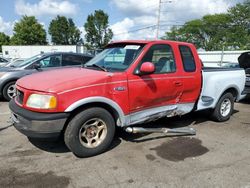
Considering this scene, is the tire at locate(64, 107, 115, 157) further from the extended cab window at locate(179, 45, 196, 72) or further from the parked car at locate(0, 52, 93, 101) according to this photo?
the parked car at locate(0, 52, 93, 101)

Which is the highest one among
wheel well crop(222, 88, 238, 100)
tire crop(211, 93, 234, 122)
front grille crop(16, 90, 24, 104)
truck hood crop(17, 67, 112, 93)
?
truck hood crop(17, 67, 112, 93)

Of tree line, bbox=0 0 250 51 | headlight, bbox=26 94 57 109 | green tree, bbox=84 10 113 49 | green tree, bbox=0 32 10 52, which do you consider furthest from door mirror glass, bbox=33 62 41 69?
green tree, bbox=0 32 10 52

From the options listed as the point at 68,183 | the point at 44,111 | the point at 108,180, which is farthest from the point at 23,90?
the point at 108,180

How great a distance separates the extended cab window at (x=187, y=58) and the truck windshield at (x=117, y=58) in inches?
41.5

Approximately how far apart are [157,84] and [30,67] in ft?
17.3

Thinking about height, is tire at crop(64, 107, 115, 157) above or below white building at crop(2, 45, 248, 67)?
below

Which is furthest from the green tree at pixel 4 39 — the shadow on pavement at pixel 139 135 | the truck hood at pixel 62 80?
the truck hood at pixel 62 80

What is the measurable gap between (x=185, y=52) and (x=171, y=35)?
58612mm

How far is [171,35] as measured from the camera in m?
61.4

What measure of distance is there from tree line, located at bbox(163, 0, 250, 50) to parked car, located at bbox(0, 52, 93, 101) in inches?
1514

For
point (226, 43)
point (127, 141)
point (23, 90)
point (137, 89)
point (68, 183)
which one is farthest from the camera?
point (226, 43)

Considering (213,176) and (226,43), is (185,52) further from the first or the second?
(226,43)

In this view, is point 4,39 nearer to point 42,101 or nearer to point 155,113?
point 155,113

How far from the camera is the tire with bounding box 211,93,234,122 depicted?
6.17 meters
